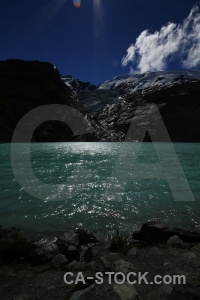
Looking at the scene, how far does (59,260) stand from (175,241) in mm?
5120

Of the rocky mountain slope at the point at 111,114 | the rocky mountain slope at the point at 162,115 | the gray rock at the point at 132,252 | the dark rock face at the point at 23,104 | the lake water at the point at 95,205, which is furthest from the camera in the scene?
the rocky mountain slope at the point at 162,115

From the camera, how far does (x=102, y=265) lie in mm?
8781

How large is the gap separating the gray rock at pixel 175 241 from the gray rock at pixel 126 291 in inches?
163

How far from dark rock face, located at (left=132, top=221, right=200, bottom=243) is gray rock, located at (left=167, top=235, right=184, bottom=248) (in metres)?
0.48

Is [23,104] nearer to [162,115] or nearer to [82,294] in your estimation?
[162,115]

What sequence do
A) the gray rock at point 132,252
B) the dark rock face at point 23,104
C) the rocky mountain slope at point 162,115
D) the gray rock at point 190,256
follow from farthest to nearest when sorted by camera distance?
the rocky mountain slope at point 162,115 → the dark rock face at point 23,104 → the gray rock at point 132,252 → the gray rock at point 190,256

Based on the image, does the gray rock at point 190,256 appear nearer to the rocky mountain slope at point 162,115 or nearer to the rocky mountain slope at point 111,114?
the rocky mountain slope at point 111,114

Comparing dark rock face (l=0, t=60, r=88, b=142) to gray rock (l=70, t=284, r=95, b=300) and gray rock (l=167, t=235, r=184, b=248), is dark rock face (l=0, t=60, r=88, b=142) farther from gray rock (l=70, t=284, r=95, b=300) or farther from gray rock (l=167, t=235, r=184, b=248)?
gray rock (l=70, t=284, r=95, b=300)

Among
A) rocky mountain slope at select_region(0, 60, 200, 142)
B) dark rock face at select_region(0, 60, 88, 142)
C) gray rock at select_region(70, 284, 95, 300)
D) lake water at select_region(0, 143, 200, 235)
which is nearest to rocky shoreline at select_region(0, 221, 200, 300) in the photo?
gray rock at select_region(70, 284, 95, 300)

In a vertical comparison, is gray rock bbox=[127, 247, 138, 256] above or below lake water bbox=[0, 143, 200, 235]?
below

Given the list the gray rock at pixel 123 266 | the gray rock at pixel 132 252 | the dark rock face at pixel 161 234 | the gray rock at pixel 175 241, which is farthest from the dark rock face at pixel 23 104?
the gray rock at pixel 123 266

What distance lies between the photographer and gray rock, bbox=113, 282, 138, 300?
Result: 6.67 m

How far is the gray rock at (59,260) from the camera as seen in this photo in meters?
9.27

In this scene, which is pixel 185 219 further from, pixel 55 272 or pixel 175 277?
pixel 55 272
